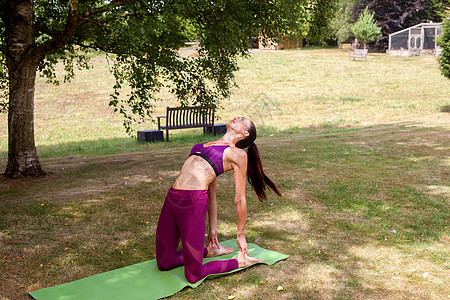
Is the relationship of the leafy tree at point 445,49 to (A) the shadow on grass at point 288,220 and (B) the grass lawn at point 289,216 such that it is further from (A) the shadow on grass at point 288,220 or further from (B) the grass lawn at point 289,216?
(A) the shadow on grass at point 288,220

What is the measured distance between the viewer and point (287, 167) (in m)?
9.84

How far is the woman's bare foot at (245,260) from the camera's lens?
4954 millimetres

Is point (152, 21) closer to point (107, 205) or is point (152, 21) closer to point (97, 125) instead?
point (107, 205)

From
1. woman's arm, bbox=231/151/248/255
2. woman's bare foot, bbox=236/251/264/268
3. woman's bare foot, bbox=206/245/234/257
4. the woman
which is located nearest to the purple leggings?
the woman

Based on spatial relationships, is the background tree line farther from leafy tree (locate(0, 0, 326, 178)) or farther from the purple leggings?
the purple leggings

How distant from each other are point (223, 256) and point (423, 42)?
4369 cm

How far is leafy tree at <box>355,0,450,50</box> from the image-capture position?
165 ft

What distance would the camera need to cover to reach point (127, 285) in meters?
4.61

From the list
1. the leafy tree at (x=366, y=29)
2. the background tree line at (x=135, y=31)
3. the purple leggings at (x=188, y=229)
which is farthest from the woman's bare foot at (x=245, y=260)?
the leafy tree at (x=366, y=29)

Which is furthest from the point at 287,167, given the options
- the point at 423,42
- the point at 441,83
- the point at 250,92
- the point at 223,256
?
the point at 423,42

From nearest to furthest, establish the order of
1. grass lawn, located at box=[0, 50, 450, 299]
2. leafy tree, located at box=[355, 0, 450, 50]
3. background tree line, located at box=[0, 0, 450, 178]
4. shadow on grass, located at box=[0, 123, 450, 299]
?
grass lawn, located at box=[0, 50, 450, 299] < shadow on grass, located at box=[0, 123, 450, 299] < background tree line, located at box=[0, 0, 450, 178] < leafy tree, located at box=[355, 0, 450, 50]

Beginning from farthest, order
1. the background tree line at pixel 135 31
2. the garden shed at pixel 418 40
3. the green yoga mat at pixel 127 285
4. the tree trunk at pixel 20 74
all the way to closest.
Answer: the garden shed at pixel 418 40 < the tree trunk at pixel 20 74 < the background tree line at pixel 135 31 < the green yoga mat at pixel 127 285

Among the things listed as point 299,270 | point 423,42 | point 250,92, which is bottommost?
point 299,270

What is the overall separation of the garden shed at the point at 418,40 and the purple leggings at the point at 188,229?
42473mm
